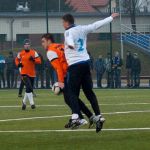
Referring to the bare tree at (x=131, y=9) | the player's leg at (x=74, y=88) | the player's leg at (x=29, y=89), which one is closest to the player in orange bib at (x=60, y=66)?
the player's leg at (x=74, y=88)

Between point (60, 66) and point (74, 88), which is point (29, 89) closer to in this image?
point (60, 66)

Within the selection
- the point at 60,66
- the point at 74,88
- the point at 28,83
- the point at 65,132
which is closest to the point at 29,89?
the point at 28,83

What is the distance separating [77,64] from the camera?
551 inches

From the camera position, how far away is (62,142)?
40.4 ft

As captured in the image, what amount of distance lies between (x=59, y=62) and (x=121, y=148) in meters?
3.49

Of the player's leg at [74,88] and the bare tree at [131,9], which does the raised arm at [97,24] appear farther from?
the bare tree at [131,9]

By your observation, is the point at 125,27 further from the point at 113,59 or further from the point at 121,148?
the point at 121,148

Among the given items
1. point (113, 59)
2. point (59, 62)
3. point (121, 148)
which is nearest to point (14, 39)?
point (113, 59)

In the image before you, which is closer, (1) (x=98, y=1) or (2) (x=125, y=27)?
(2) (x=125, y=27)

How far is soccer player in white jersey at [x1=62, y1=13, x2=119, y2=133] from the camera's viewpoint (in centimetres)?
1399

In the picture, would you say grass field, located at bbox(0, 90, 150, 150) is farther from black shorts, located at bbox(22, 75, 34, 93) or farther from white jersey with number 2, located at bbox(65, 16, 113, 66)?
black shorts, located at bbox(22, 75, 34, 93)

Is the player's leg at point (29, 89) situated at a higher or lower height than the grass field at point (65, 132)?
higher

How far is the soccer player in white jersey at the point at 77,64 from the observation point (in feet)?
45.9

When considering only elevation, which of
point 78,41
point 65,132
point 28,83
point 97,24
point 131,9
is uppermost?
point 131,9
